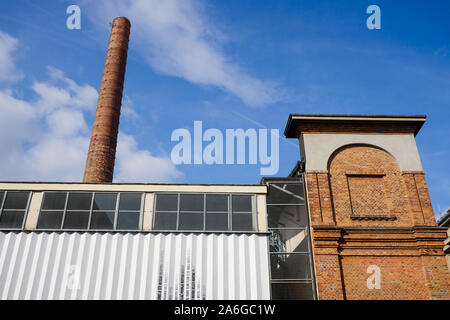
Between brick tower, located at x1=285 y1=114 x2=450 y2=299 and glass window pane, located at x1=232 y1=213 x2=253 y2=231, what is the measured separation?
250cm

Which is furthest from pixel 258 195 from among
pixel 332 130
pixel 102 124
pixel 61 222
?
pixel 102 124

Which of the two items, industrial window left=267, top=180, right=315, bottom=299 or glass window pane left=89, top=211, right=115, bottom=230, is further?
glass window pane left=89, top=211, right=115, bottom=230

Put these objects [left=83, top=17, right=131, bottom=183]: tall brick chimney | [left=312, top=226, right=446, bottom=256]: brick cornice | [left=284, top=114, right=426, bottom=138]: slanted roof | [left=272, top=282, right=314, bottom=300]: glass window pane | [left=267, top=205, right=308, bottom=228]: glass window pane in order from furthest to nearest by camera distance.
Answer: [left=83, top=17, right=131, bottom=183]: tall brick chimney
[left=284, top=114, right=426, bottom=138]: slanted roof
[left=267, top=205, right=308, bottom=228]: glass window pane
[left=312, top=226, right=446, bottom=256]: brick cornice
[left=272, top=282, right=314, bottom=300]: glass window pane

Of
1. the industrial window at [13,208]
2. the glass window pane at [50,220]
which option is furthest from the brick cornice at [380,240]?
the industrial window at [13,208]

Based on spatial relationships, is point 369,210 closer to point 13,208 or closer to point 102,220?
point 102,220

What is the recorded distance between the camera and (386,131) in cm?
1745

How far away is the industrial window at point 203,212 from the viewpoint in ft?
50.2

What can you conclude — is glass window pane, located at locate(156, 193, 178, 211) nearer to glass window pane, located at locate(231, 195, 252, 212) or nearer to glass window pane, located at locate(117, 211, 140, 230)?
glass window pane, located at locate(117, 211, 140, 230)

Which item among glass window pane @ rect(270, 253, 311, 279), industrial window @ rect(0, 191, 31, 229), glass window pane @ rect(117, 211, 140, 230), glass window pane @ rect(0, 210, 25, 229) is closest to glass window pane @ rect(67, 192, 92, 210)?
glass window pane @ rect(117, 211, 140, 230)

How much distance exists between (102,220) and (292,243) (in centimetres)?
975

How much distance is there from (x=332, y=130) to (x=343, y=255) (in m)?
5.65

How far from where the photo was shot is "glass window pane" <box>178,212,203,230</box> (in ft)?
50.0

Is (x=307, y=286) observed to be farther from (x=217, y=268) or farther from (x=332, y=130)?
(x=332, y=130)

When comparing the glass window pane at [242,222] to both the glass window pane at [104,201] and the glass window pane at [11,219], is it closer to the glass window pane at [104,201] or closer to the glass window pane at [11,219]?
the glass window pane at [104,201]
